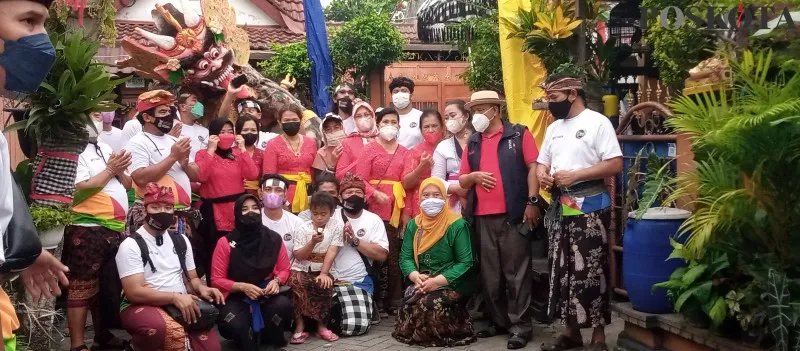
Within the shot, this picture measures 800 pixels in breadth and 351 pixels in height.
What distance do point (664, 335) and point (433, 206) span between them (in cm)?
213

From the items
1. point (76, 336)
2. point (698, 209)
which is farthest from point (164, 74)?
point (698, 209)

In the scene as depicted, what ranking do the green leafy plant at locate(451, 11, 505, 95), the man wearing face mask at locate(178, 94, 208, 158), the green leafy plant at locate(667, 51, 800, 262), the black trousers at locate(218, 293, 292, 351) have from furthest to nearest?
1. the green leafy plant at locate(451, 11, 505, 95)
2. the man wearing face mask at locate(178, 94, 208, 158)
3. the black trousers at locate(218, 293, 292, 351)
4. the green leafy plant at locate(667, 51, 800, 262)

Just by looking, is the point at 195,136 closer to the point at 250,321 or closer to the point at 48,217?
the point at 250,321

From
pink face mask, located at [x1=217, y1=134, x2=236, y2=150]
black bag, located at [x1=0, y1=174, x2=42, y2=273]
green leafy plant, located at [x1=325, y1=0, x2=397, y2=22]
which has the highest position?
green leafy plant, located at [x1=325, y1=0, x2=397, y2=22]

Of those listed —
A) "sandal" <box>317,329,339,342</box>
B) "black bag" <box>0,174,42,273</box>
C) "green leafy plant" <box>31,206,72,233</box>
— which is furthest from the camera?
"sandal" <box>317,329,339,342</box>

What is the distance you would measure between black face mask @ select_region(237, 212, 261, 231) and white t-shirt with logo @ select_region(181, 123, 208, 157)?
4.23ft

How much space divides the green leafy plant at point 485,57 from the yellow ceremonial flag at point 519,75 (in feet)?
7.46

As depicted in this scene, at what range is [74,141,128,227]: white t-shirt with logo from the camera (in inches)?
259

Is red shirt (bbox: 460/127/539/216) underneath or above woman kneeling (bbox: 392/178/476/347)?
above

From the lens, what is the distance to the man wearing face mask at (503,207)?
6.97m

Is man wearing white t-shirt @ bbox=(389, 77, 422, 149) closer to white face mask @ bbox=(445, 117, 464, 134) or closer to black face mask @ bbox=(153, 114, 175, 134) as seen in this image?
white face mask @ bbox=(445, 117, 464, 134)

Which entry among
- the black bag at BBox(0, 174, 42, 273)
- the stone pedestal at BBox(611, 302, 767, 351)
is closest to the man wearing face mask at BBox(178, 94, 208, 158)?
the stone pedestal at BBox(611, 302, 767, 351)

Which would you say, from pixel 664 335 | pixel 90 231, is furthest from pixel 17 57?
pixel 664 335

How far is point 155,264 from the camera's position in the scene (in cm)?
627
